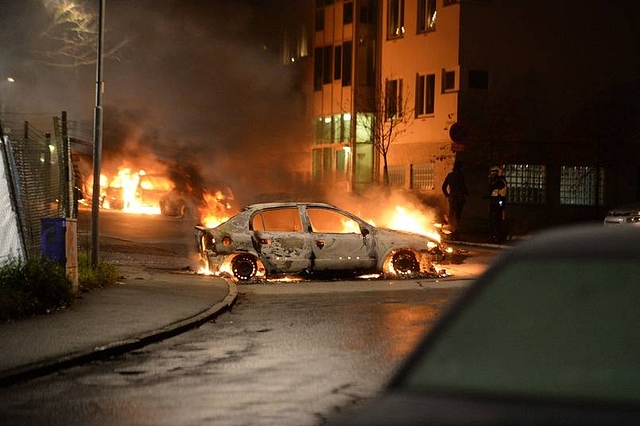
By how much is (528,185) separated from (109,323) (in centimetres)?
2889

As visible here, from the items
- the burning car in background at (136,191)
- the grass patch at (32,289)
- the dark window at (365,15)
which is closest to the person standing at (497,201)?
the grass patch at (32,289)

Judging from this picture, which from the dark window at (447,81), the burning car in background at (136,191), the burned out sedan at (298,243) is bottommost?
the burned out sedan at (298,243)

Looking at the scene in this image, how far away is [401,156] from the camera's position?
41.3 metres

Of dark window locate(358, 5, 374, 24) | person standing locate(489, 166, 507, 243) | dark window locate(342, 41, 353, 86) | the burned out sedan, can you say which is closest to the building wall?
dark window locate(358, 5, 374, 24)

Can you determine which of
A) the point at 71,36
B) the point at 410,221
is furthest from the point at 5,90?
the point at 410,221

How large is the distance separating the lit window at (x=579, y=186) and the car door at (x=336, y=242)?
23.0 metres

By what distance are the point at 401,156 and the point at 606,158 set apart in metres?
8.30

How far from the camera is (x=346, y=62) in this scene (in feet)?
149

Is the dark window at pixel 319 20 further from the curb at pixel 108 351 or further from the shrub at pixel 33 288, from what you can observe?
the shrub at pixel 33 288

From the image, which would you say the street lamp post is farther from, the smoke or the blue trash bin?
the blue trash bin

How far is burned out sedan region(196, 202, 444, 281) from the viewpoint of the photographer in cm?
1764

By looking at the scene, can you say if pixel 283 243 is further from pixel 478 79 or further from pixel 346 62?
pixel 346 62

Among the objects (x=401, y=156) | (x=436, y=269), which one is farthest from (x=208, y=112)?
(x=436, y=269)

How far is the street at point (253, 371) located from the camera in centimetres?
777
